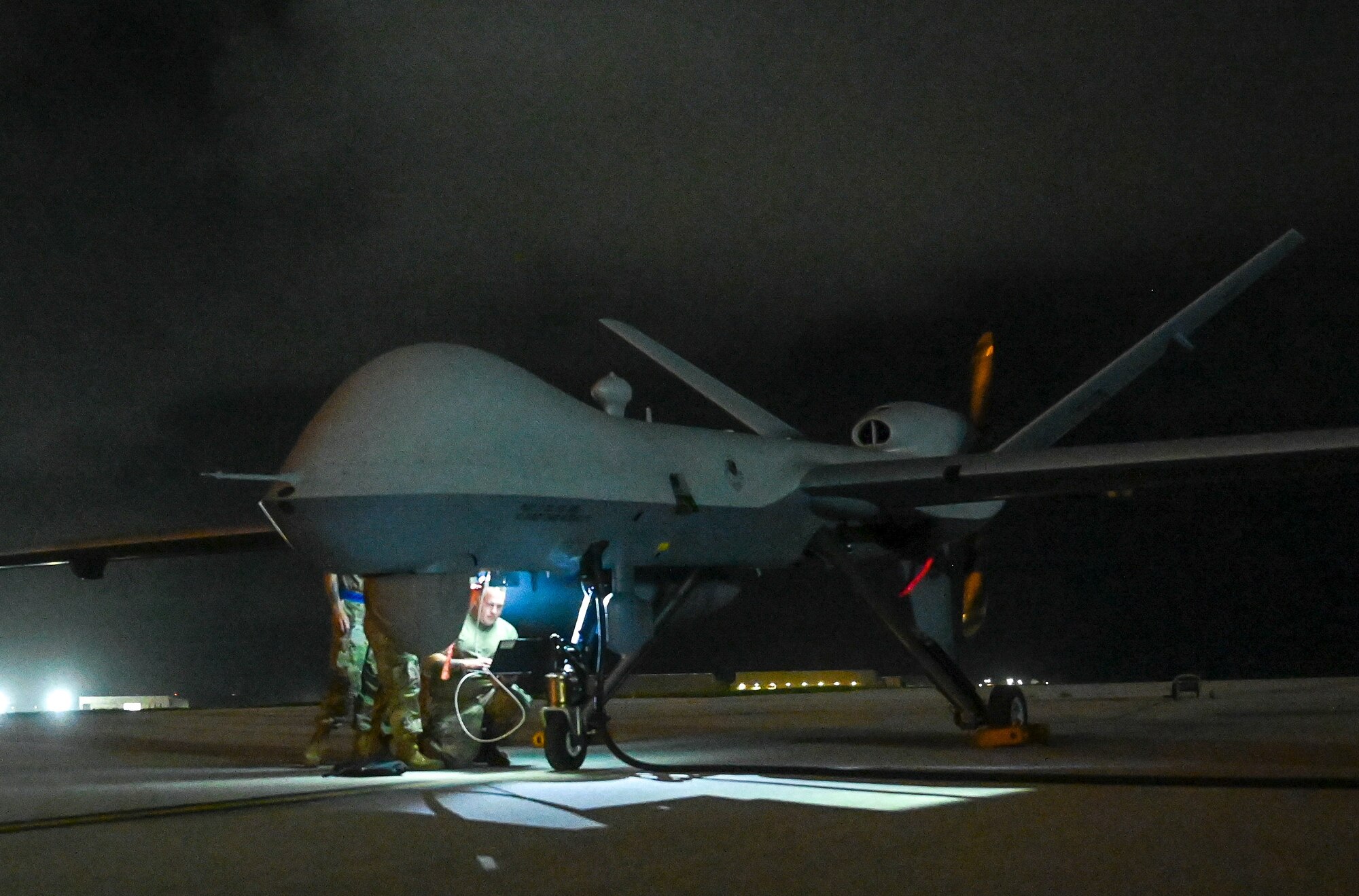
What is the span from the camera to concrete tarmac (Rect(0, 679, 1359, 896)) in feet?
18.7

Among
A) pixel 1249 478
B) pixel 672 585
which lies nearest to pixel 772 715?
pixel 672 585

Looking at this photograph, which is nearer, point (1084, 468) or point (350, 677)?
point (350, 677)

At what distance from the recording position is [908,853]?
625cm

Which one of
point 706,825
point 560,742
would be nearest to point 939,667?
point 560,742

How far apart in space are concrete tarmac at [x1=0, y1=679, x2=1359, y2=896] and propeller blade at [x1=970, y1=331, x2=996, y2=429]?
3.79 metres

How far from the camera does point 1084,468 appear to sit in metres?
12.7

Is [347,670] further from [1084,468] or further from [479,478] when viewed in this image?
[1084,468]

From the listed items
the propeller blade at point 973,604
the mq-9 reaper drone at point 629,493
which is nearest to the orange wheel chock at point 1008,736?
the mq-9 reaper drone at point 629,493

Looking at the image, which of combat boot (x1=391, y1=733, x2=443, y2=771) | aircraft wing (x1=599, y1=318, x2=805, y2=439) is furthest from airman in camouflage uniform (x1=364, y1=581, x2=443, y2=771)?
aircraft wing (x1=599, y1=318, x2=805, y2=439)

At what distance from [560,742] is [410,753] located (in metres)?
1.27

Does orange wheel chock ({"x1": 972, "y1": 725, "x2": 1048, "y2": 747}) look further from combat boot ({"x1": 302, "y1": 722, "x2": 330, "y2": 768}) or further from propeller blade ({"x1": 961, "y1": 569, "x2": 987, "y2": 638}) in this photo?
combat boot ({"x1": 302, "y1": 722, "x2": 330, "y2": 768})

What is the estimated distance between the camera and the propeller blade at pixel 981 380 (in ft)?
52.1

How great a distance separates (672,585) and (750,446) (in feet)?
5.24

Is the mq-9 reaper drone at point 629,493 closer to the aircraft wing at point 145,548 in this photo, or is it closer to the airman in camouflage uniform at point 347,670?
the aircraft wing at point 145,548
